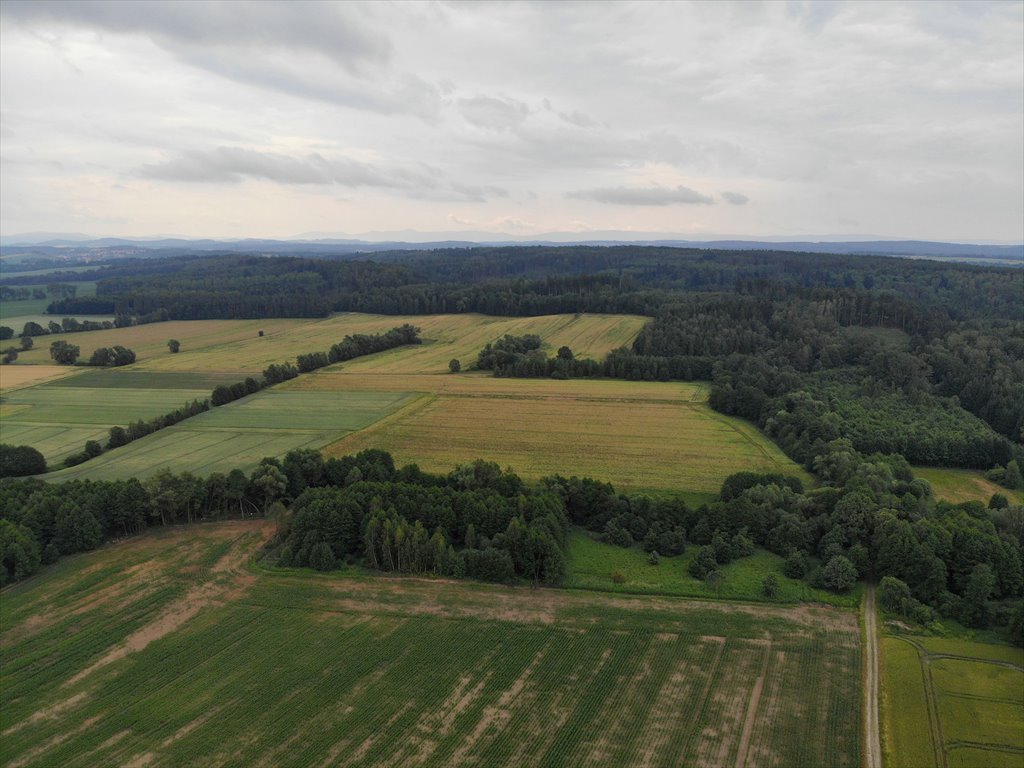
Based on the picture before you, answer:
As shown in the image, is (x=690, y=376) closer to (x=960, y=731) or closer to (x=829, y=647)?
(x=829, y=647)

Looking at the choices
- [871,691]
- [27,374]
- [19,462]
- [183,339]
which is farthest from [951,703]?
[183,339]

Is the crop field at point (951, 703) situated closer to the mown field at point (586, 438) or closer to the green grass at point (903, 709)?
the green grass at point (903, 709)

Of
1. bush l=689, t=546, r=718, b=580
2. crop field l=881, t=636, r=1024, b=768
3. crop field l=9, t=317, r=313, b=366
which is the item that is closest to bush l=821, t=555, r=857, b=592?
crop field l=881, t=636, r=1024, b=768

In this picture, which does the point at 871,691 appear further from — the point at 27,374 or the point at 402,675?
the point at 27,374

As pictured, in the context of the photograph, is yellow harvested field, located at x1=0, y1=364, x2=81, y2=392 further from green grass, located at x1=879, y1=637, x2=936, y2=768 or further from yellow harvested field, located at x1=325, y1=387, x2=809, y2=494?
green grass, located at x1=879, y1=637, x2=936, y2=768

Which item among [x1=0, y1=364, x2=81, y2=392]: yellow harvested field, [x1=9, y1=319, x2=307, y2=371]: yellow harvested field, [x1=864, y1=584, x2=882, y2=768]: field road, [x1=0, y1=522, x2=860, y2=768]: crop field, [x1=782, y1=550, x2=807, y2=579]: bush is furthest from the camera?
[x1=9, y1=319, x2=307, y2=371]: yellow harvested field

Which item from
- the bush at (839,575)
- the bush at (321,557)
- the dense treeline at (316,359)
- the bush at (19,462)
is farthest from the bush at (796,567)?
the dense treeline at (316,359)
